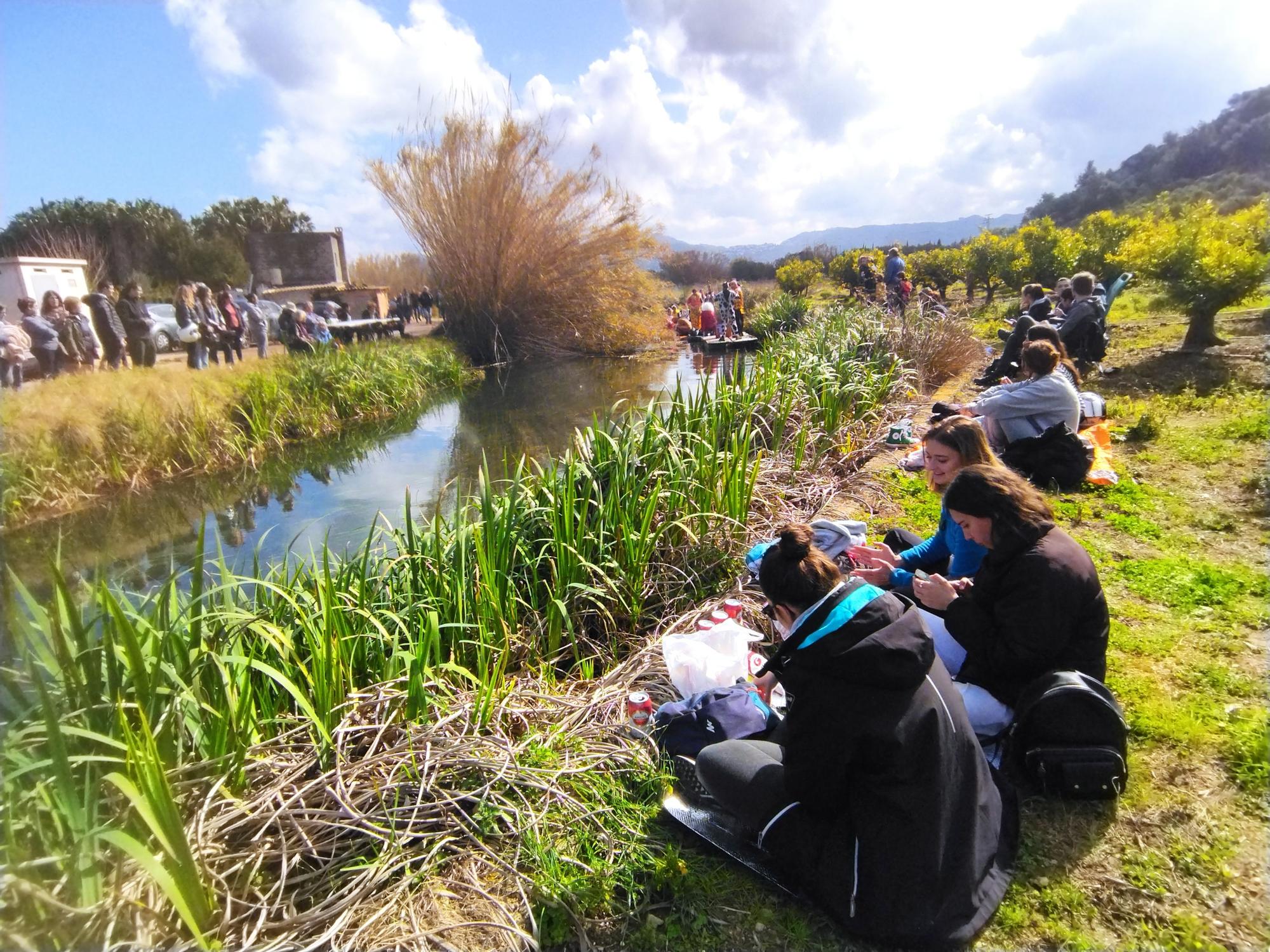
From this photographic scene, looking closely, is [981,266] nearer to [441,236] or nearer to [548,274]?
[548,274]

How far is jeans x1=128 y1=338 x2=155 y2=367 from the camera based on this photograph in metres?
10.8

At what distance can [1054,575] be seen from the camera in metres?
2.01

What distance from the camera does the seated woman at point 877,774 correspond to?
1.54 m

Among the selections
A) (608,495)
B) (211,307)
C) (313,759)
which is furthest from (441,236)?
(313,759)

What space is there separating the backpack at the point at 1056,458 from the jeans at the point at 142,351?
40.6 feet

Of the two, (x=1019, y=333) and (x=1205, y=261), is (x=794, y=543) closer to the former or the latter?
(x=1019, y=333)

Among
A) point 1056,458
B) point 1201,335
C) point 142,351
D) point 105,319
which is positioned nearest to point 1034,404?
point 1056,458

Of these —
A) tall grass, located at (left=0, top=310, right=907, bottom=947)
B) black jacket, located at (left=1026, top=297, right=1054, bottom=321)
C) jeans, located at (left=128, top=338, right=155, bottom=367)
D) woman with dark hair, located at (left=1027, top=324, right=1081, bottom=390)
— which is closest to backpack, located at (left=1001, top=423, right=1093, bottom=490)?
woman with dark hair, located at (left=1027, top=324, right=1081, bottom=390)

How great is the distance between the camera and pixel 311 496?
7.91 meters

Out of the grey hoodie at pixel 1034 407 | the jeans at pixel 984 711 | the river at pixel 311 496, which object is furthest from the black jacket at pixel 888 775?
the grey hoodie at pixel 1034 407

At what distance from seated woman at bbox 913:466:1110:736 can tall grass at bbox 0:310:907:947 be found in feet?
5.18

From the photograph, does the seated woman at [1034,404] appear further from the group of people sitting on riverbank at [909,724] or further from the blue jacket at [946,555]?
the group of people sitting on riverbank at [909,724]

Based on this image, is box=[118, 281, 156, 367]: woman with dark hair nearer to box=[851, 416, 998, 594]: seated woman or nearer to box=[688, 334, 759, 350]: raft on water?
box=[688, 334, 759, 350]: raft on water

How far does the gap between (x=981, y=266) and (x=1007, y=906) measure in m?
19.1
